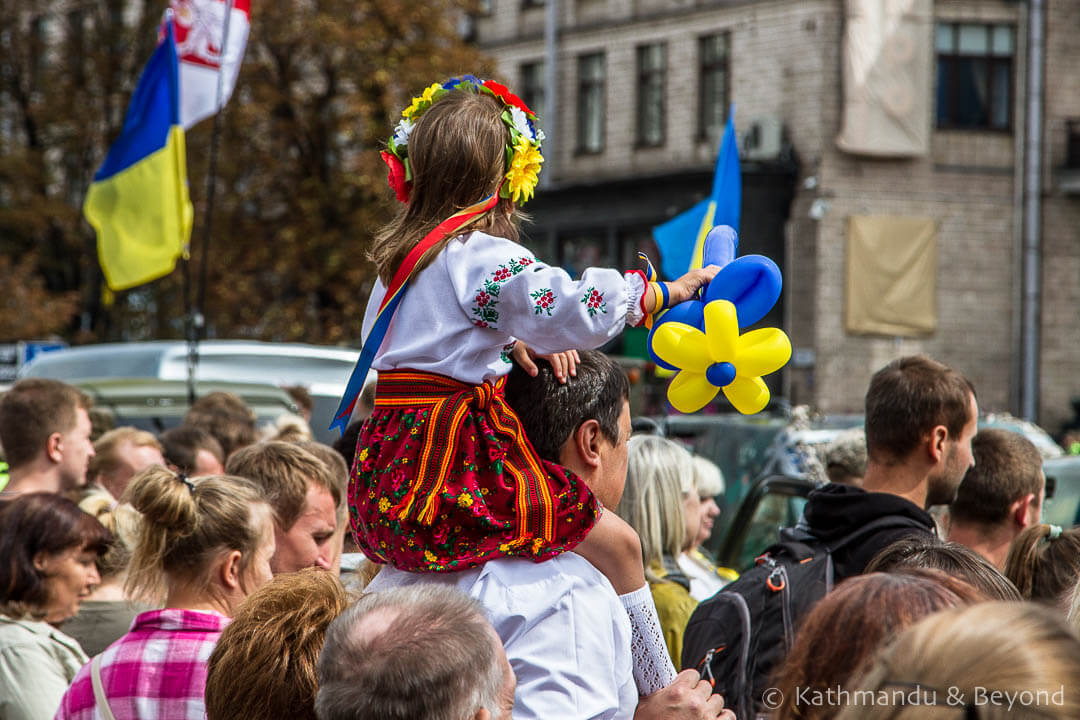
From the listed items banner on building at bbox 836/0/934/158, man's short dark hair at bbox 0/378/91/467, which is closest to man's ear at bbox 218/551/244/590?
man's short dark hair at bbox 0/378/91/467

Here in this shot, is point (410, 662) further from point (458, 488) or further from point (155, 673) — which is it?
point (155, 673)

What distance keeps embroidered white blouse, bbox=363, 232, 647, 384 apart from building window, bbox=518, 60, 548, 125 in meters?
28.1

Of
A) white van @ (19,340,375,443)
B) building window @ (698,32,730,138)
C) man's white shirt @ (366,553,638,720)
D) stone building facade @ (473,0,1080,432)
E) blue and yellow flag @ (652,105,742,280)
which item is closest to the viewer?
man's white shirt @ (366,553,638,720)

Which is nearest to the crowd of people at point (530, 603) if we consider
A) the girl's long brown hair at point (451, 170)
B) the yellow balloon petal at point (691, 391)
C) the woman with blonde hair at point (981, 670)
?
the woman with blonde hair at point (981, 670)

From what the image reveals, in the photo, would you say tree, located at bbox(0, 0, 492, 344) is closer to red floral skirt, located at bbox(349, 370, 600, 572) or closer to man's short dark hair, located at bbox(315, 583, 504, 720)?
red floral skirt, located at bbox(349, 370, 600, 572)

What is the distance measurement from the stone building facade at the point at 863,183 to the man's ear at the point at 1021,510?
21.2m

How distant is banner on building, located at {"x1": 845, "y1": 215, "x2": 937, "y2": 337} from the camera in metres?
26.5

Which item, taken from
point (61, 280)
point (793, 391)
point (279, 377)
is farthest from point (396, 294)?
point (61, 280)

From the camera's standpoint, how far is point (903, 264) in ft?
87.8

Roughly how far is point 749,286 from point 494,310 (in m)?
0.56

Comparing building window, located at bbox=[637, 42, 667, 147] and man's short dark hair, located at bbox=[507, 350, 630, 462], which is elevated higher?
building window, located at bbox=[637, 42, 667, 147]

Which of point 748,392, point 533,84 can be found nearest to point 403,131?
point 748,392

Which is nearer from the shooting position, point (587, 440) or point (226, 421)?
point (587, 440)

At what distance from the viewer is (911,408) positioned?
417cm
